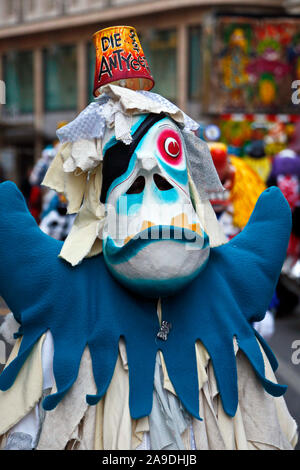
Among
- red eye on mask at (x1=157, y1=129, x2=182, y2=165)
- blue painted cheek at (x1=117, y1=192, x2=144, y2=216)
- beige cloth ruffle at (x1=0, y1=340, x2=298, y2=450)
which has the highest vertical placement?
red eye on mask at (x1=157, y1=129, x2=182, y2=165)

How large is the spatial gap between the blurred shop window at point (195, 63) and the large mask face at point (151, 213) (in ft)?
49.5

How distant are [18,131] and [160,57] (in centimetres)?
468

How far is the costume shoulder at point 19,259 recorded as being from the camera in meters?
2.03

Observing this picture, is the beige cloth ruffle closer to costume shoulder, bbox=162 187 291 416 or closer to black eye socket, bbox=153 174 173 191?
costume shoulder, bbox=162 187 291 416

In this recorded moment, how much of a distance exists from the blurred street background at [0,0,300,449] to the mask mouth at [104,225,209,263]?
19.2 feet

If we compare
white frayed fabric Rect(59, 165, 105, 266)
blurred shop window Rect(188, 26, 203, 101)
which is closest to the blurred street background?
blurred shop window Rect(188, 26, 203, 101)

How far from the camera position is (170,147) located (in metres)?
2.03

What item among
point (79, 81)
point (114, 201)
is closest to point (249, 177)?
point (114, 201)

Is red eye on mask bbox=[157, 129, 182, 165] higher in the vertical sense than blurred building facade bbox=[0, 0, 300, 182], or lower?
lower

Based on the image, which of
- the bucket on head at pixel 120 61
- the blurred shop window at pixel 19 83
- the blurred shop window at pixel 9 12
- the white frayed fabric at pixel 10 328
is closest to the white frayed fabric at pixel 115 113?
the bucket on head at pixel 120 61

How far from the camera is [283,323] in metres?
6.16

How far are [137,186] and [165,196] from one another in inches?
4.0

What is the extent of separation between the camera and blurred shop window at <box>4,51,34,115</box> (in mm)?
19828

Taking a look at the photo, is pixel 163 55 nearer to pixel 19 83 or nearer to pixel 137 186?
pixel 19 83
